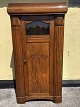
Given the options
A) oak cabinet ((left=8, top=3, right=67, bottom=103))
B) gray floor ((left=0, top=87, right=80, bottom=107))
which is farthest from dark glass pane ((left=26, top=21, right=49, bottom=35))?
gray floor ((left=0, top=87, right=80, bottom=107))

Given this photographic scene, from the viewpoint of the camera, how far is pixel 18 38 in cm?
412

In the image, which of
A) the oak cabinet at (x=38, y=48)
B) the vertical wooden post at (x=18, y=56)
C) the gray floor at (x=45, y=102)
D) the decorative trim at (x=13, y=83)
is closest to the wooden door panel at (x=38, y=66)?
the oak cabinet at (x=38, y=48)

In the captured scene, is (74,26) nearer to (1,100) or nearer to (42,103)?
(42,103)

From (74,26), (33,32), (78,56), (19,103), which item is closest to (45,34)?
(33,32)

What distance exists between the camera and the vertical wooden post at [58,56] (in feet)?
13.1

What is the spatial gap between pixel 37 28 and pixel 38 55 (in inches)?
19.5

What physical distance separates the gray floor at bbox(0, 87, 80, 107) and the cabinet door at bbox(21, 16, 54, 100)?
0.50ft

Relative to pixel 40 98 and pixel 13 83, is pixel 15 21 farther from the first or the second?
pixel 13 83

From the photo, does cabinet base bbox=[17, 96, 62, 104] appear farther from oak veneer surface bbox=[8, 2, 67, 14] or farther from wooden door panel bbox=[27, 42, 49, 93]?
oak veneer surface bbox=[8, 2, 67, 14]

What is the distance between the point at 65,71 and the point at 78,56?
1.44 ft

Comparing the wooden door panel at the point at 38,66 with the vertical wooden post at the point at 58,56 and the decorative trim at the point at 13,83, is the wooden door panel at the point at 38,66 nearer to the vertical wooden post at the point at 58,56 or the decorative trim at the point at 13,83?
the vertical wooden post at the point at 58,56

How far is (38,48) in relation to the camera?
422cm

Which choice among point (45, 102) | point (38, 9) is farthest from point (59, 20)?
point (45, 102)

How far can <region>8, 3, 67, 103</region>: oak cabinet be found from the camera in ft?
12.8
